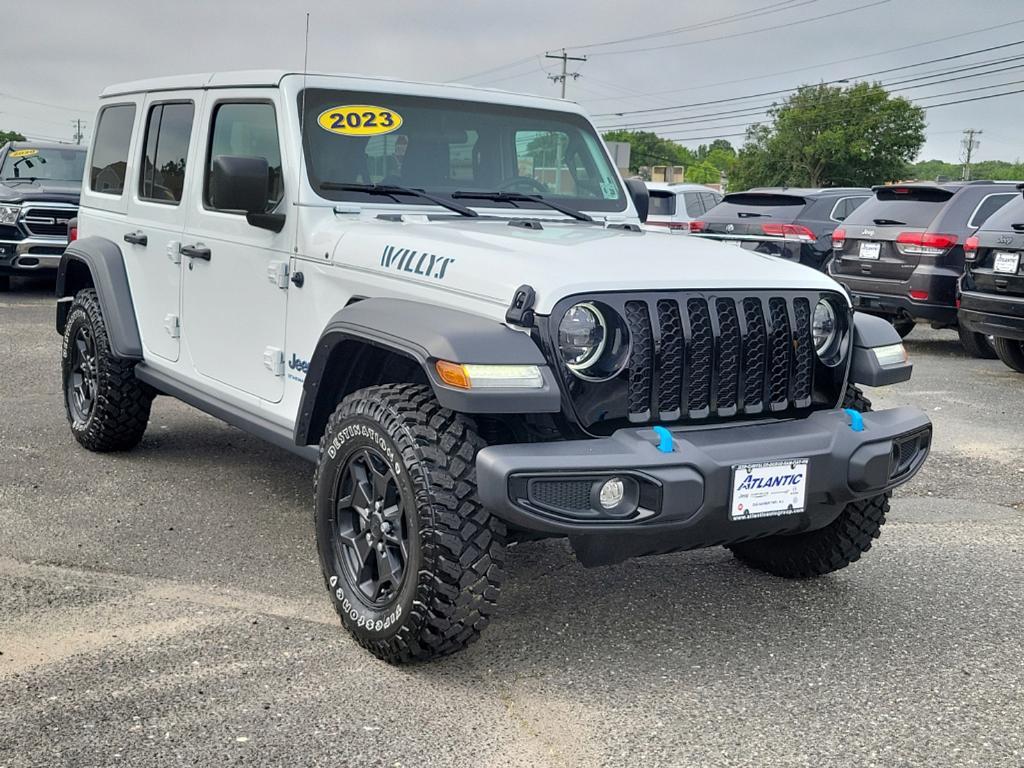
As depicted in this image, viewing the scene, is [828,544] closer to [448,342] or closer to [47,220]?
[448,342]

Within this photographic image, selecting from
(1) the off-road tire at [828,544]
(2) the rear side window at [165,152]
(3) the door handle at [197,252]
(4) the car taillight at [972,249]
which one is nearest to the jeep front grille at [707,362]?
(1) the off-road tire at [828,544]

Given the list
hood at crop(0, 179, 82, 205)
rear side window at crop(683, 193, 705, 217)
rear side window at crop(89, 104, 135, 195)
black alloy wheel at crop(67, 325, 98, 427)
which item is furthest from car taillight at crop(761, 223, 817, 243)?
black alloy wheel at crop(67, 325, 98, 427)

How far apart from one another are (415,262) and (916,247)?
28.6ft

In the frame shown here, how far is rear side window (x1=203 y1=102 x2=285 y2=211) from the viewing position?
15.4 feet

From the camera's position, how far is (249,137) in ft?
16.4

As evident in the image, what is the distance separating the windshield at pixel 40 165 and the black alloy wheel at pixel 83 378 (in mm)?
9896

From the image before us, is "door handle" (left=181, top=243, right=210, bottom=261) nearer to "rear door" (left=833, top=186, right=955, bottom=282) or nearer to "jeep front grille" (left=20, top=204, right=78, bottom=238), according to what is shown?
"rear door" (left=833, top=186, right=955, bottom=282)

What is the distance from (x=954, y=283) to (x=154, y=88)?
8.13m

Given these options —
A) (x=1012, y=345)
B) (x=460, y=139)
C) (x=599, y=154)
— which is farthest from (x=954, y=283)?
(x=460, y=139)

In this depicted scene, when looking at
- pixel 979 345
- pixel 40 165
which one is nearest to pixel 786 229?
pixel 979 345

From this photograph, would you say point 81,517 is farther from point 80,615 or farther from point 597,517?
point 597,517

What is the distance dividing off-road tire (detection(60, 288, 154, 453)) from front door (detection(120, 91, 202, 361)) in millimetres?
275

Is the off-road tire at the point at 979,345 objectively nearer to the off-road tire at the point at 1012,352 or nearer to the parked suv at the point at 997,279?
the off-road tire at the point at 1012,352

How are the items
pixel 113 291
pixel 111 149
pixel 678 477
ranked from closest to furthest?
pixel 678 477 → pixel 113 291 → pixel 111 149
